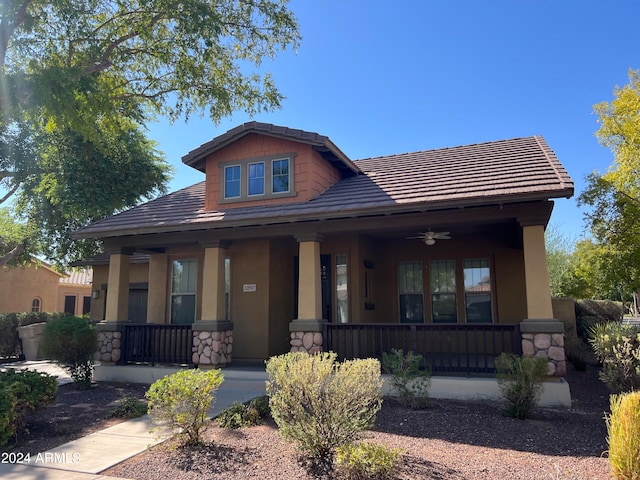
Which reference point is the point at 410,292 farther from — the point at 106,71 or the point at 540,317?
the point at 106,71

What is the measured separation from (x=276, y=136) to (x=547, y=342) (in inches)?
276

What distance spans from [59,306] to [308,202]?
26.8 meters

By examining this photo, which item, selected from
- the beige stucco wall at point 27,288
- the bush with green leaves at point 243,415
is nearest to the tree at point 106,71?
the bush with green leaves at point 243,415

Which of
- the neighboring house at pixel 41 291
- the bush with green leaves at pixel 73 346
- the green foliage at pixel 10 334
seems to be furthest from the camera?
the neighboring house at pixel 41 291

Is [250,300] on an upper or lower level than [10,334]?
upper

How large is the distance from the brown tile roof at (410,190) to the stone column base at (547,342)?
6.92ft

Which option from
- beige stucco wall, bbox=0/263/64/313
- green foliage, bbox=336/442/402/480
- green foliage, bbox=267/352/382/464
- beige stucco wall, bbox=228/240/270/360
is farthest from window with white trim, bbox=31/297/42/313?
green foliage, bbox=336/442/402/480

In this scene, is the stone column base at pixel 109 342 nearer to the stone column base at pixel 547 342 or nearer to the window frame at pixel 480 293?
the window frame at pixel 480 293

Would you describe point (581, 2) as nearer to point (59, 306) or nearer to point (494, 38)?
point (494, 38)

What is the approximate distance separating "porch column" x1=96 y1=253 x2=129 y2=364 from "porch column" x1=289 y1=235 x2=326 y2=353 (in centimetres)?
470

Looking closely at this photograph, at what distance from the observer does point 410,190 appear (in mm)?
9375

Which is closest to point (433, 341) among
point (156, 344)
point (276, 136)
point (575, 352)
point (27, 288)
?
point (575, 352)

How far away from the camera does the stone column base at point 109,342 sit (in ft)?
36.9

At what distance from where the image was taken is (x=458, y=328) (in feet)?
28.6
